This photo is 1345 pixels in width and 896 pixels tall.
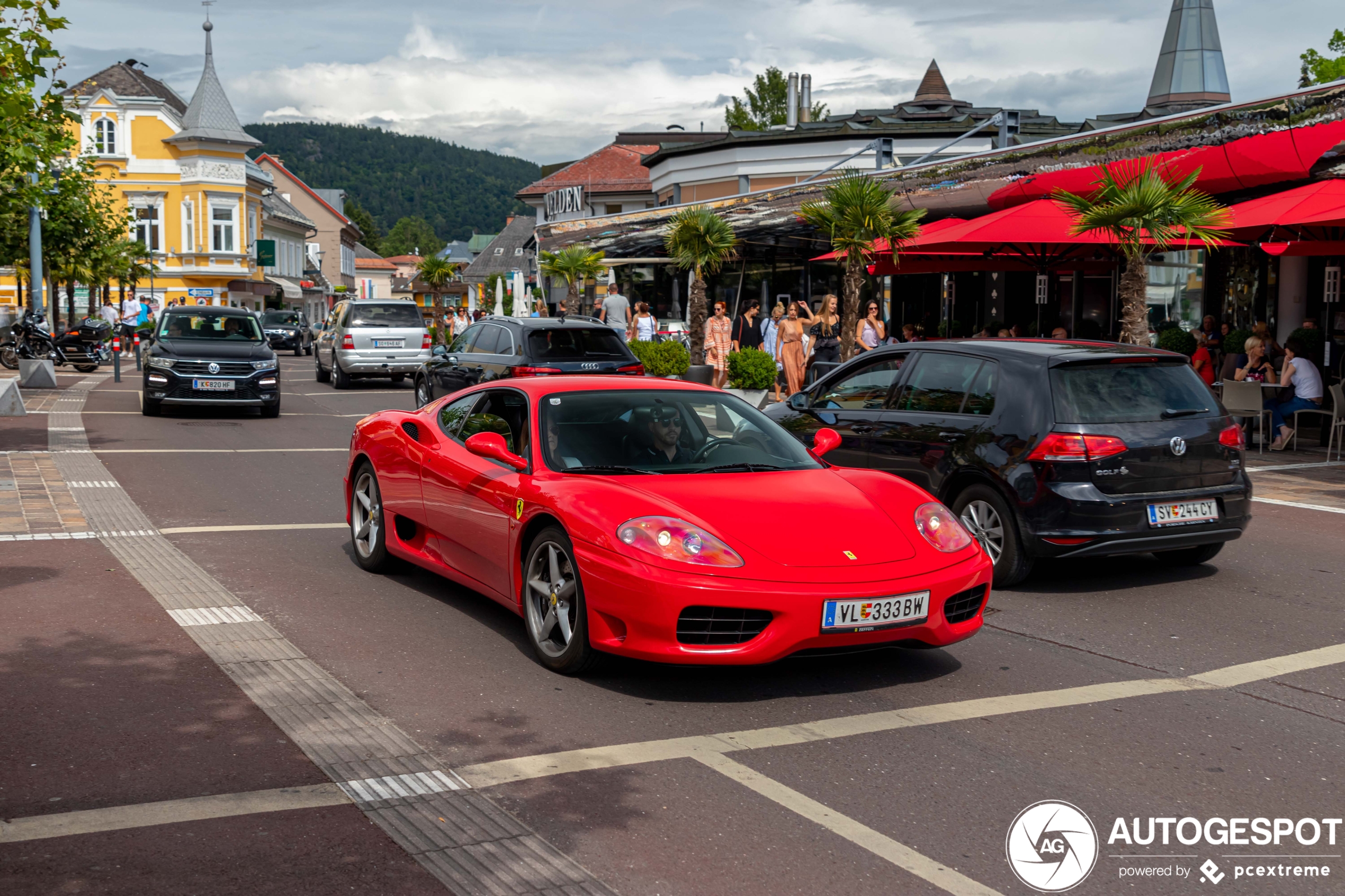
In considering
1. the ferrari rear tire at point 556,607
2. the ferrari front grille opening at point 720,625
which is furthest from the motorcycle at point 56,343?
the ferrari front grille opening at point 720,625

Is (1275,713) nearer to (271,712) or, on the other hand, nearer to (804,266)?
(271,712)

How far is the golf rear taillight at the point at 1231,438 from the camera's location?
7.88 metres

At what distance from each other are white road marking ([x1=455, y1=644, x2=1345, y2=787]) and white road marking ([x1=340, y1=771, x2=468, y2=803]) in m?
0.07

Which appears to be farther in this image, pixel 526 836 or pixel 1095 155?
pixel 1095 155

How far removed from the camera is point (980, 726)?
5086mm

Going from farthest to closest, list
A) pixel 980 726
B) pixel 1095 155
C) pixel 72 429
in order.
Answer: pixel 1095 155 < pixel 72 429 < pixel 980 726

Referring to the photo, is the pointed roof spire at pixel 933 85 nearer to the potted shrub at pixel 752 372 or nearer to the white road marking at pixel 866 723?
the potted shrub at pixel 752 372

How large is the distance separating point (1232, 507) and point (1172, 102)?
23.0 m

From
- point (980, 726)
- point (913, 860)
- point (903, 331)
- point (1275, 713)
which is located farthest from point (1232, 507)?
point (903, 331)

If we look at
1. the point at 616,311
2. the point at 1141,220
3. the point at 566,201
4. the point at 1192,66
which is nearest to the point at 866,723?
the point at 1141,220

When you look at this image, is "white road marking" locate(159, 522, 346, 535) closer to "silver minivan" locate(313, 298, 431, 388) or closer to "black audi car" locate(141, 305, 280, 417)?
"black audi car" locate(141, 305, 280, 417)

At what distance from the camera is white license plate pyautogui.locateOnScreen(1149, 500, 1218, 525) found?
24.8ft

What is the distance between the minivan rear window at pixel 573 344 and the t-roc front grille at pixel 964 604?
453 inches

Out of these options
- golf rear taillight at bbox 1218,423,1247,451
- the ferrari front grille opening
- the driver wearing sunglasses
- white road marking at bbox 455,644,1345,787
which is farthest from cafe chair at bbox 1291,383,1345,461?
the ferrari front grille opening
